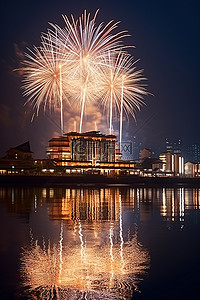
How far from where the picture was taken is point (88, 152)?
105 metres

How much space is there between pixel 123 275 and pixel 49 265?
221 centimetres

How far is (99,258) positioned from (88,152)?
92.8 meters

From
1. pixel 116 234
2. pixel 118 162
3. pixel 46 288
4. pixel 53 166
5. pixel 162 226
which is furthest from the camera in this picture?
pixel 118 162

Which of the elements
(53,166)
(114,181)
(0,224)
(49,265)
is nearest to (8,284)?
(49,265)

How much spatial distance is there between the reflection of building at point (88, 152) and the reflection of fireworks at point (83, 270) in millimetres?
87538

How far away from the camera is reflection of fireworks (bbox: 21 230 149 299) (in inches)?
354

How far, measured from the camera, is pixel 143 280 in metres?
9.84

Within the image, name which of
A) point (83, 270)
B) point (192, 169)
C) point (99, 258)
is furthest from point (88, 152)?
point (83, 270)

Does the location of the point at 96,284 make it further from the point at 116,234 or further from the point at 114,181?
the point at 114,181

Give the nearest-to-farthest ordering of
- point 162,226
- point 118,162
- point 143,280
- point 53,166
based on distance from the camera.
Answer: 1. point 143,280
2. point 162,226
3. point 53,166
4. point 118,162

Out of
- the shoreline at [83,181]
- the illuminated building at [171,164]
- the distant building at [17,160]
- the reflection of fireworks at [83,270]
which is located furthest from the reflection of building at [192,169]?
the reflection of fireworks at [83,270]

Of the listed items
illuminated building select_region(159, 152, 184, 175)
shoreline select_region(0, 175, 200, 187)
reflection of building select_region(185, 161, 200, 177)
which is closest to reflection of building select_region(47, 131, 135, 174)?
shoreline select_region(0, 175, 200, 187)

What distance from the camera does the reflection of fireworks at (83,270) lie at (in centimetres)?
899

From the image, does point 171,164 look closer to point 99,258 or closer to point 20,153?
point 20,153
